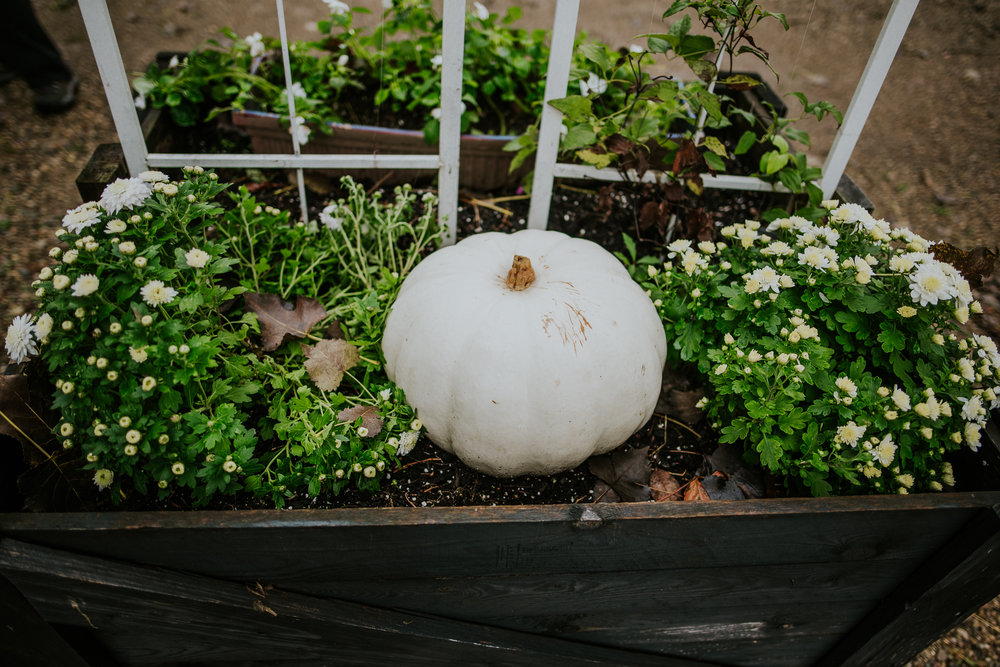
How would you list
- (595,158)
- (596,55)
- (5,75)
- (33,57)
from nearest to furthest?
(596,55) → (595,158) → (33,57) → (5,75)

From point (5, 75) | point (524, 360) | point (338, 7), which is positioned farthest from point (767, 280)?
point (5, 75)

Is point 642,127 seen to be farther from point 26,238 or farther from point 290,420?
point 26,238

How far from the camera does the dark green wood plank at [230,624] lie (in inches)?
46.7

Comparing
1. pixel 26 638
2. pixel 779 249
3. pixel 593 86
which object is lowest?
pixel 26 638

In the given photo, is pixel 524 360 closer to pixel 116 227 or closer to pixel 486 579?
pixel 486 579

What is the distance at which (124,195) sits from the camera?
127 cm

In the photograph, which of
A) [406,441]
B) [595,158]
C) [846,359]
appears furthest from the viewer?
[595,158]

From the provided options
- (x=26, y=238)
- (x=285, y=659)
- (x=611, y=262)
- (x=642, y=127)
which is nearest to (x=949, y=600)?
(x=611, y=262)

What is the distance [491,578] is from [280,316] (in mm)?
860

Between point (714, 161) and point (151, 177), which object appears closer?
point (151, 177)

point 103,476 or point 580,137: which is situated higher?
point 580,137

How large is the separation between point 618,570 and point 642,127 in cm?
124

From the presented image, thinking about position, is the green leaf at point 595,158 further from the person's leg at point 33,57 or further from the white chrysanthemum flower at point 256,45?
the person's leg at point 33,57

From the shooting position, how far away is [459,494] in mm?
1527
